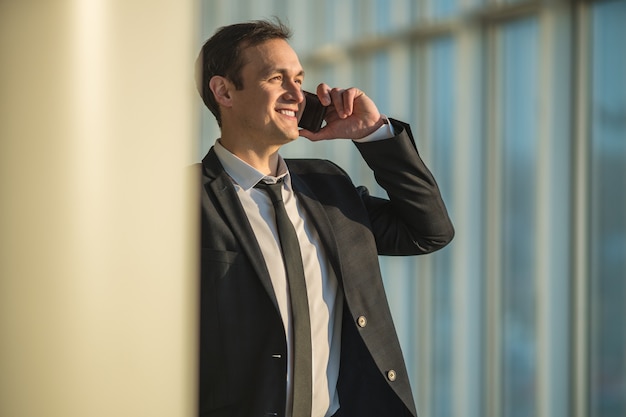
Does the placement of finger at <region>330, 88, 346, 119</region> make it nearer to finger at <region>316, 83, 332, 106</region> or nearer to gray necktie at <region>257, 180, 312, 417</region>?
finger at <region>316, 83, 332, 106</region>

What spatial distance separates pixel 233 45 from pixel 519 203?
4.55 ft

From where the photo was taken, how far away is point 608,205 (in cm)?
285

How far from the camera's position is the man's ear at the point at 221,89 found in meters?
2.13

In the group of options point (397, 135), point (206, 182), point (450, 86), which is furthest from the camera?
point (450, 86)

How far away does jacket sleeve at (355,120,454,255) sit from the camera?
2.05 meters

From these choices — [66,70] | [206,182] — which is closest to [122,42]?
[66,70]

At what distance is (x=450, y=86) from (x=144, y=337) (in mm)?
2916

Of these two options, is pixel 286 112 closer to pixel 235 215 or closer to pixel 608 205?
pixel 235 215

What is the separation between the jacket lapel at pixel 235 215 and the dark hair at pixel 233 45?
0.28 meters

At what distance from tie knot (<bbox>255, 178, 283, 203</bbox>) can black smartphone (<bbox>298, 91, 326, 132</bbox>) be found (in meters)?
0.22

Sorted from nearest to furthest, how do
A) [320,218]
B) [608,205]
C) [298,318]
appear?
[298,318] → [320,218] → [608,205]

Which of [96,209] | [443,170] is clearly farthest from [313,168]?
[96,209]

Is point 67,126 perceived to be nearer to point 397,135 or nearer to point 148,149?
point 148,149

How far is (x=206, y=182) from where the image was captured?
1.90m
